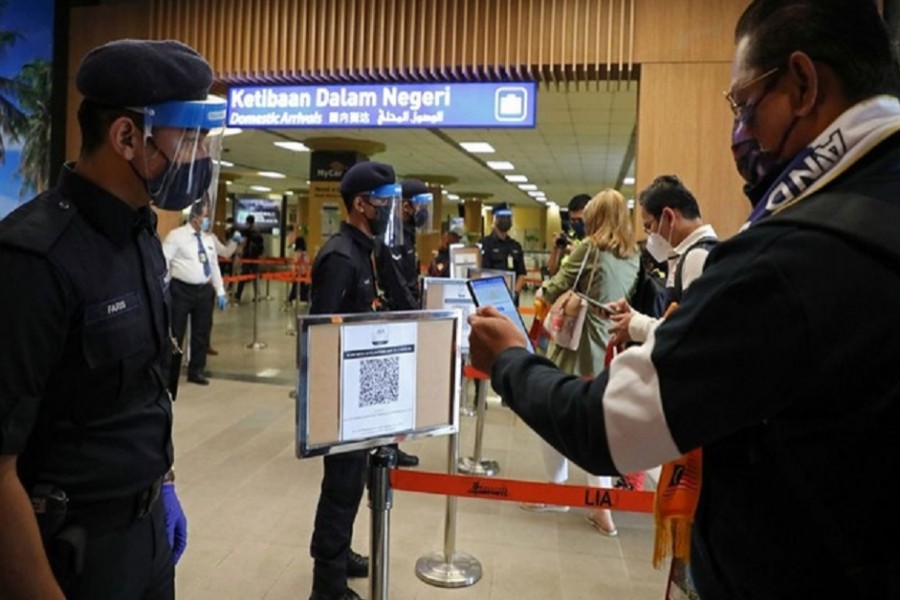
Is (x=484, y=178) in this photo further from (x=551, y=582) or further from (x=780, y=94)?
(x=780, y=94)

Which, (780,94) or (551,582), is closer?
(780,94)

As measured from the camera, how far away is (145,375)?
141cm

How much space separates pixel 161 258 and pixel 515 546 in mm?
2460

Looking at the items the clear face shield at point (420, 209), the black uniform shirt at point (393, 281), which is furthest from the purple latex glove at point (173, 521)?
the clear face shield at point (420, 209)

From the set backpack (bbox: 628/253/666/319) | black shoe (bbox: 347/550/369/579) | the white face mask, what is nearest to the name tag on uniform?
black shoe (bbox: 347/550/369/579)

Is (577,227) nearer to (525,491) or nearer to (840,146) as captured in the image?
(525,491)

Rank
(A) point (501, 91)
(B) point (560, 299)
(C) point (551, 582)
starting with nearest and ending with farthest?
(C) point (551, 582), (B) point (560, 299), (A) point (501, 91)

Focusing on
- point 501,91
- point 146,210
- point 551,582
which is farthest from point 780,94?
point 501,91

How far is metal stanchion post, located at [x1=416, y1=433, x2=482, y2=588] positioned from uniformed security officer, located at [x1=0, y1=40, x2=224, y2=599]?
1684 mm

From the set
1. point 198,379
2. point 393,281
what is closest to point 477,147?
point 198,379

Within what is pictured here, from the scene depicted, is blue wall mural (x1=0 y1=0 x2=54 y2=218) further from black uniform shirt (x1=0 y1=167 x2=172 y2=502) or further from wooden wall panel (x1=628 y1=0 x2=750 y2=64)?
black uniform shirt (x1=0 y1=167 x2=172 y2=502)

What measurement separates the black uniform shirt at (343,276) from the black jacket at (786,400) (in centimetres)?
191

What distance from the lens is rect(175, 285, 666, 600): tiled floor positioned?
300cm

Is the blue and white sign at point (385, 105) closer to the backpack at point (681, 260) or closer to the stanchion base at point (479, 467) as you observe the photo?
the backpack at point (681, 260)
